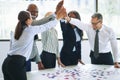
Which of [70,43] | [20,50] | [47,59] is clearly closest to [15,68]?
[20,50]

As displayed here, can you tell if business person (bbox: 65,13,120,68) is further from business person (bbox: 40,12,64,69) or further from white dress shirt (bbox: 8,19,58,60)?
white dress shirt (bbox: 8,19,58,60)

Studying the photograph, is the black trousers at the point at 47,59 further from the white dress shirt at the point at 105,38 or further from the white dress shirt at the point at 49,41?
the white dress shirt at the point at 105,38

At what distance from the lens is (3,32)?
16.4ft

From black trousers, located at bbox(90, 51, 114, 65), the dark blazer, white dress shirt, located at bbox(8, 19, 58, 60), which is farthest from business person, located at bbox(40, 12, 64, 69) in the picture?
white dress shirt, located at bbox(8, 19, 58, 60)

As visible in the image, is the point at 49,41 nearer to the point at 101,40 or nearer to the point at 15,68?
the point at 101,40

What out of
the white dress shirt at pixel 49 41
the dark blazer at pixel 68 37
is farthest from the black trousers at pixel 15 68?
the dark blazer at pixel 68 37

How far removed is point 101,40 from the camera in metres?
3.40

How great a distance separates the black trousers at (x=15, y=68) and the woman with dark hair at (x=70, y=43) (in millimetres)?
1023

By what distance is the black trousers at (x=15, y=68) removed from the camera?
2.54 m

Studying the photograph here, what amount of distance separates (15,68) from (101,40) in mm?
1371

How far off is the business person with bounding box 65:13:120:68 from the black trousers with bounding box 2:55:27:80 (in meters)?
1.07

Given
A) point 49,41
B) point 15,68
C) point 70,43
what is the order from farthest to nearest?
point 70,43 → point 49,41 → point 15,68

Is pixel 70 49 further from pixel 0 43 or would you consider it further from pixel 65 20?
pixel 0 43

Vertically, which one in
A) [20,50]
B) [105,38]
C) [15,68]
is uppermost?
[105,38]
